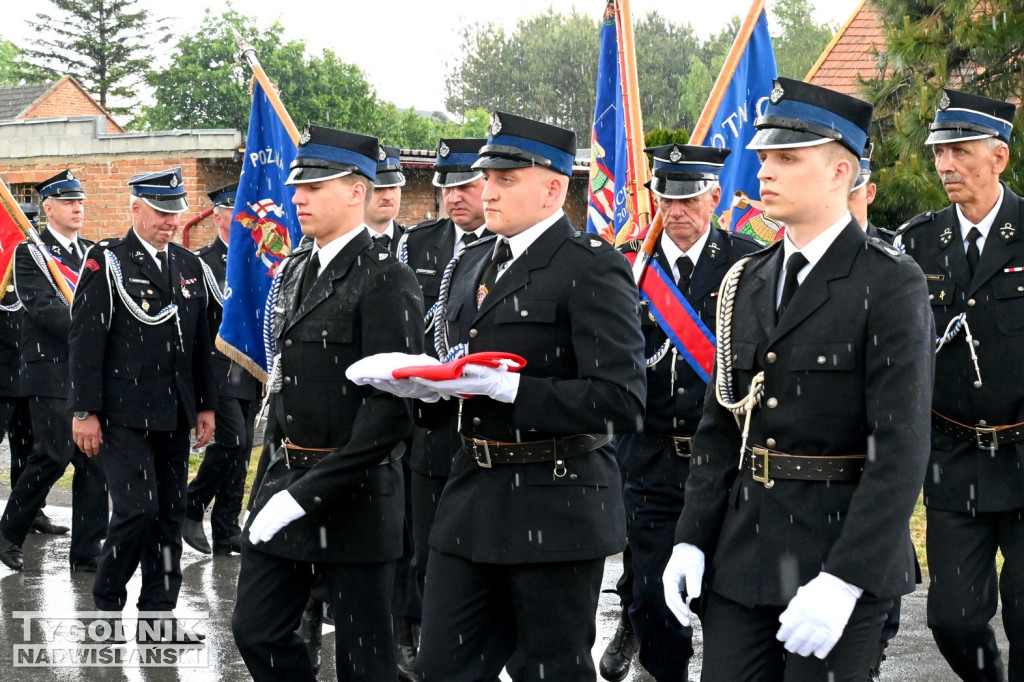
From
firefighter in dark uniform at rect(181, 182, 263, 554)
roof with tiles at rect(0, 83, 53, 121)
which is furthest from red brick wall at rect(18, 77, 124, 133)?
firefighter in dark uniform at rect(181, 182, 263, 554)

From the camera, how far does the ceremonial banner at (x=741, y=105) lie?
6316mm

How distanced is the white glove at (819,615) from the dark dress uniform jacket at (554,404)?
100 centimetres

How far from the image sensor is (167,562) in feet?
21.7

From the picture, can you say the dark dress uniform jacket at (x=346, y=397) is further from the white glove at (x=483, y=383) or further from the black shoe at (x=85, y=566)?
the black shoe at (x=85, y=566)

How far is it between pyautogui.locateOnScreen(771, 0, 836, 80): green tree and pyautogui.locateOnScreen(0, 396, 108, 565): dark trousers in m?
56.8

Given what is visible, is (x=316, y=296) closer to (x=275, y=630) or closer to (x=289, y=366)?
(x=289, y=366)

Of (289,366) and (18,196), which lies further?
(18,196)

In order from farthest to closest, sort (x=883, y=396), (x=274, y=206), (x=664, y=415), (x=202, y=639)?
1. (x=274, y=206)
2. (x=202, y=639)
3. (x=664, y=415)
4. (x=883, y=396)

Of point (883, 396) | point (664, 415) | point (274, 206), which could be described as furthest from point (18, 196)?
point (883, 396)

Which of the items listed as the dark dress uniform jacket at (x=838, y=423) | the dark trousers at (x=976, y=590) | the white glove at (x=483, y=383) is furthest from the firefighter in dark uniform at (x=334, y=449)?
the dark trousers at (x=976, y=590)

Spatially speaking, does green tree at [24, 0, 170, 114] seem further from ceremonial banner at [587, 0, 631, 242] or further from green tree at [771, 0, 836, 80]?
ceremonial banner at [587, 0, 631, 242]

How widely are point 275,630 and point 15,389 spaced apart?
220 inches

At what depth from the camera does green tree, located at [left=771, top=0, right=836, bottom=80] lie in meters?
65.9

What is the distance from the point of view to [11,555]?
26.9 feet
